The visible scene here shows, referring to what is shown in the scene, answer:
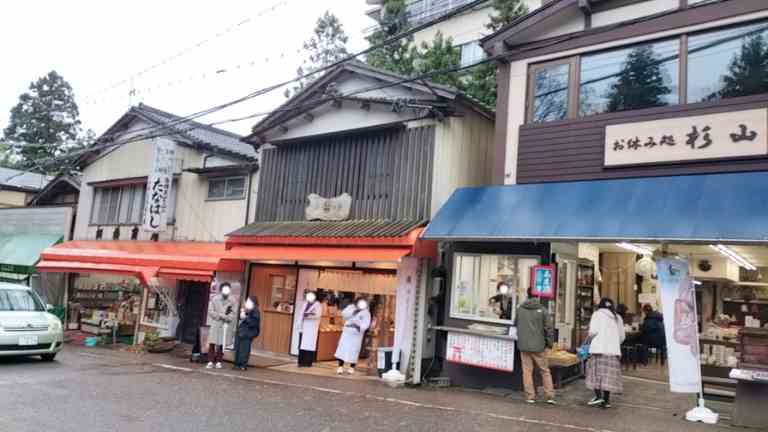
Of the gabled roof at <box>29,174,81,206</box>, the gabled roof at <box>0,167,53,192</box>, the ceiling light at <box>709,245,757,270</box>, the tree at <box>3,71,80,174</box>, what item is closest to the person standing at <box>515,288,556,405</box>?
the ceiling light at <box>709,245,757,270</box>

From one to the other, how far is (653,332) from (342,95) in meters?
9.85

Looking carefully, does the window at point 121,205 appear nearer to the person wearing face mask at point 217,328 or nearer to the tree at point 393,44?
the person wearing face mask at point 217,328

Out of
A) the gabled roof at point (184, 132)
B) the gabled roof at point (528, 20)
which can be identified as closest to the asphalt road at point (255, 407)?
the gabled roof at point (528, 20)

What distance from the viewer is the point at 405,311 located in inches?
495

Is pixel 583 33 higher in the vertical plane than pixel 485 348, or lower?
higher

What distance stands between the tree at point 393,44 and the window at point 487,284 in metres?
10.8

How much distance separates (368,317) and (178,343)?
737 centimetres

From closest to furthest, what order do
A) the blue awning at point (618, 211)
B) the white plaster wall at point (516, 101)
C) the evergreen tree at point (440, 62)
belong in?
the blue awning at point (618, 211), the white plaster wall at point (516, 101), the evergreen tree at point (440, 62)

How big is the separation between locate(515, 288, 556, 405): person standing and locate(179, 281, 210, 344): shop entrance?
1084 cm

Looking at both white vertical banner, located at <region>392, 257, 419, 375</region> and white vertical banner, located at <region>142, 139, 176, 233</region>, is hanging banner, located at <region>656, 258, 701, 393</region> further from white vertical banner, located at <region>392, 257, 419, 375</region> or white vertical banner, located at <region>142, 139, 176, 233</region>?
white vertical banner, located at <region>142, 139, 176, 233</region>

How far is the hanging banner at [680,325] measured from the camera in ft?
29.7

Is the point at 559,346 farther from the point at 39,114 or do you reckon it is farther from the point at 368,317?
the point at 39,114

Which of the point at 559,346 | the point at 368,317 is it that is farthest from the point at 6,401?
the point at 559,346

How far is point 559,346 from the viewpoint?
41.2ft
